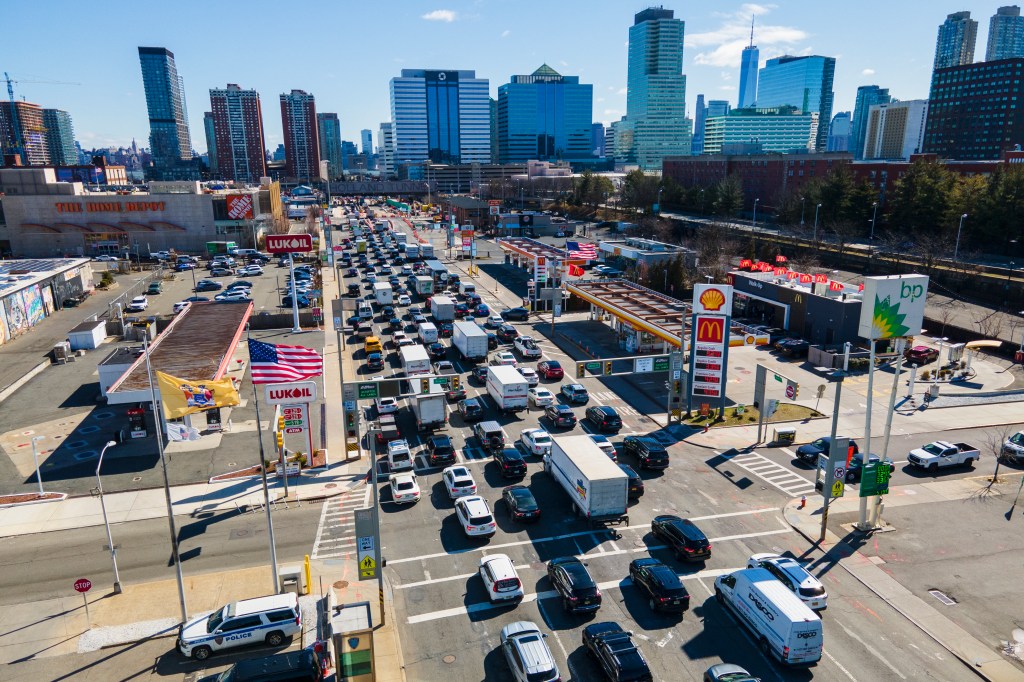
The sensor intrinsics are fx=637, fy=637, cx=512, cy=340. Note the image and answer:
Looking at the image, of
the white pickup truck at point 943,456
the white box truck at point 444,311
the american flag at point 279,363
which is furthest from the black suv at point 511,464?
the white box truck at point 444,311

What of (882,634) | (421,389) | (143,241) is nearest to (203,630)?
(421,389)

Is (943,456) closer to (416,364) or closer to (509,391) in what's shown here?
(509,391)

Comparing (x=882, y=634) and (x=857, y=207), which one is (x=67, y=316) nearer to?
(x=882, y=634)

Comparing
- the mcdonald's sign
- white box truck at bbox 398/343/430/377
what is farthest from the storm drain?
white box truck at bbox 398/343/430/377

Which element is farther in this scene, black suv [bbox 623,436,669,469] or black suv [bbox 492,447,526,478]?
black suv [bbox 623,436,669,469]

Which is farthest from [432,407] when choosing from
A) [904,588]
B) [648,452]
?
[904,588]

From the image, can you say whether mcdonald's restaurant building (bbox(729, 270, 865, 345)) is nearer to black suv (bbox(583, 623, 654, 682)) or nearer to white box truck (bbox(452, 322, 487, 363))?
white box truck (bbox(452, 322, 487, 363))
